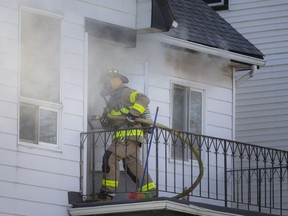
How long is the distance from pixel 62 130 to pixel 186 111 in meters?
3.51

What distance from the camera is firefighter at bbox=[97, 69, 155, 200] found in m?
17.0

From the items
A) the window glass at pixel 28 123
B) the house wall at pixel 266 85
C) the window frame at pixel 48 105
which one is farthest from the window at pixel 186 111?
the window glass at pixel 28 123

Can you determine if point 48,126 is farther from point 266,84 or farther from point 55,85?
point 266,84

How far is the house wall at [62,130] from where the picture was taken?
Answer: 52.2ft

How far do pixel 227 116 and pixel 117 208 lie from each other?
4.67 m

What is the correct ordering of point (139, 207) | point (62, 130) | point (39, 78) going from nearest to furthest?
point (139, 207) < point (39, 78) < point (62, 130)

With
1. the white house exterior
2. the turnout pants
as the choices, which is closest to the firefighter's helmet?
the white house exterior

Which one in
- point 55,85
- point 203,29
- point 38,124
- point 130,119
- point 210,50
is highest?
point 203,29

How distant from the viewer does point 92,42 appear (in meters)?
18.0

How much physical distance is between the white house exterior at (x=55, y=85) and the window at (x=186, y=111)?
36 cm

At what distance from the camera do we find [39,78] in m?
16.7

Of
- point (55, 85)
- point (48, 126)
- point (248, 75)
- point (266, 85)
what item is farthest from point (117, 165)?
point (266, 85)

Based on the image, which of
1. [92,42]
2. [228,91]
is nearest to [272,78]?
[228,91]

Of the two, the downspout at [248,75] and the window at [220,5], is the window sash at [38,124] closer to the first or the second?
the downspout at [248,75]
